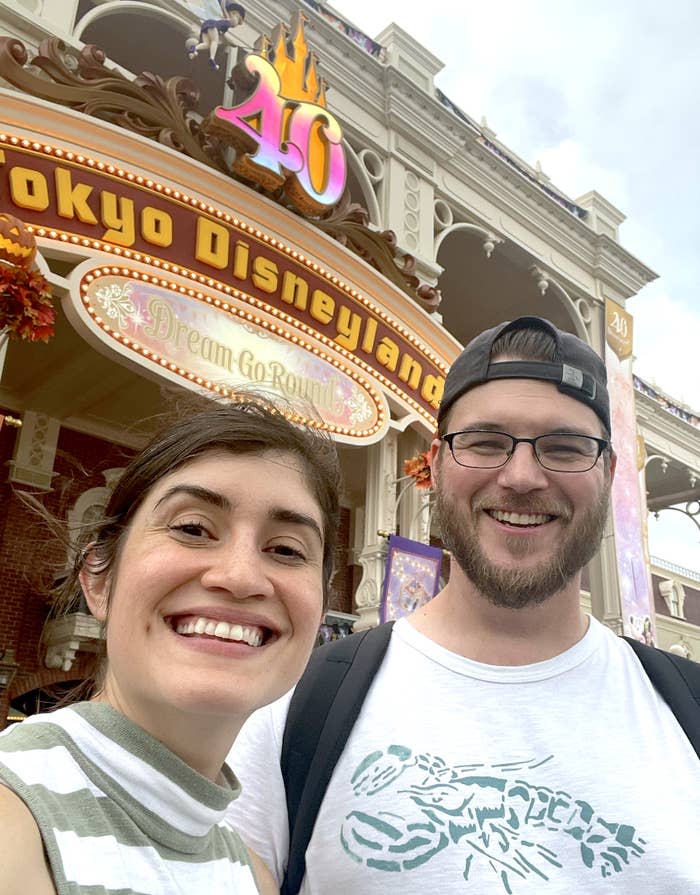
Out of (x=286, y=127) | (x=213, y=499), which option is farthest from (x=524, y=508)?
(x=286, y=127)

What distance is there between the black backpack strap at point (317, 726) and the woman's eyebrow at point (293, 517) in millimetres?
462

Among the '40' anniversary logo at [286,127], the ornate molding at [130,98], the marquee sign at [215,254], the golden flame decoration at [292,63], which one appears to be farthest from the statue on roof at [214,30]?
the marquee sign at [215,254]

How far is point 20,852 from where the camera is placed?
838 mm

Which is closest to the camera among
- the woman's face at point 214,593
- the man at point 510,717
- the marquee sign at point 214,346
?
the woman's face at point 214,593

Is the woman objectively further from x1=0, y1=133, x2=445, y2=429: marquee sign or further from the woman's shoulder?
x1=0, y1=133, x2=445, y2=429: marquee sign

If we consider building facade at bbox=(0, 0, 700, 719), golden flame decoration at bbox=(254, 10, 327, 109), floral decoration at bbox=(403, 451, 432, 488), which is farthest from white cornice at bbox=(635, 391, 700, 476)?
golden flame decoration at bbox=(254, 10, 327, 109)

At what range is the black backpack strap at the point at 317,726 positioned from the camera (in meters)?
1.49

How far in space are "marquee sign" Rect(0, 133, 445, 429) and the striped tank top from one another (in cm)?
566

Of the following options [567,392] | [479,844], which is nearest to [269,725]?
[479,844]

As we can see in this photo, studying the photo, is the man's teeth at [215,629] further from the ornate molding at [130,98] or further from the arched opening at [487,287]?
the arched opening at [487,287]

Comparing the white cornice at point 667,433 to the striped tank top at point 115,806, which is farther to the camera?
the white cornice at point 667,433

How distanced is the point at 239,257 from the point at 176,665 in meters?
6.50

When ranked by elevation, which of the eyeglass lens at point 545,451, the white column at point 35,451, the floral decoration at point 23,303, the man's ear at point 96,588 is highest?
the white column at point 35,451

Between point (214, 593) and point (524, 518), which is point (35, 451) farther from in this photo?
point (214, 593)
